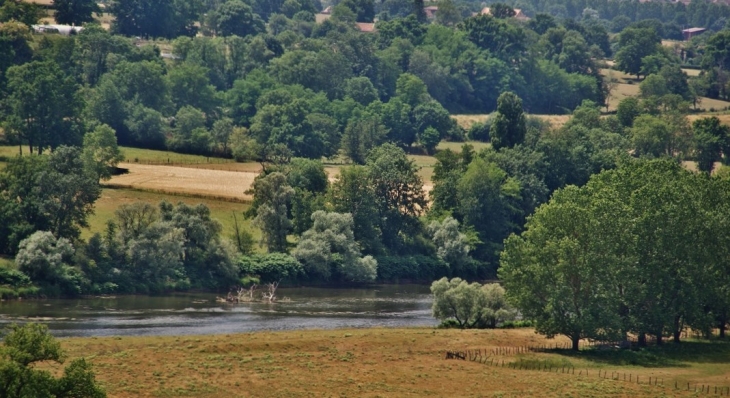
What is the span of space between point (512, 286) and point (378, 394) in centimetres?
2419

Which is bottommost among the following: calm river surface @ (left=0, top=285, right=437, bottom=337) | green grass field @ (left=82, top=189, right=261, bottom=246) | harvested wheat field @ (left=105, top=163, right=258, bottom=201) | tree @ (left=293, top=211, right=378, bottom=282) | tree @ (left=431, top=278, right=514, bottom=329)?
calm river surface @ (left=0, top=285, right=437, bottom=337)

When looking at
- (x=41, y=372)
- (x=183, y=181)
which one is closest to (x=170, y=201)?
(x=183, y=181)

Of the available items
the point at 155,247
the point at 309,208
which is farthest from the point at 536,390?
the point at 309,208

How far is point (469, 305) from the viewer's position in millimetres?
140000

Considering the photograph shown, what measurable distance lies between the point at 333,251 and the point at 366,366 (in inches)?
2015

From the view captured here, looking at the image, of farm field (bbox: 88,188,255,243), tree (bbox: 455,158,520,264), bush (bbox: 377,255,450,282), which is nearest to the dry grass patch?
farm field (bbox: 88,188,255,243)

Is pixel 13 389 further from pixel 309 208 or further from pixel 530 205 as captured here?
pixel 530 205

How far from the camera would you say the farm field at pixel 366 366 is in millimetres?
113312

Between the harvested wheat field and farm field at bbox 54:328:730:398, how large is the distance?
53.1 m

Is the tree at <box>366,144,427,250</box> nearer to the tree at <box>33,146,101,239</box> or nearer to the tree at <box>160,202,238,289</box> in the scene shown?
the tree at <box>160,202,238,289</box>

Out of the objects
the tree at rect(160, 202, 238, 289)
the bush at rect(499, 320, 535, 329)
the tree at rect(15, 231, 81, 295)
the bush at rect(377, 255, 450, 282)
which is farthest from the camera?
the bush at rect(377, 255, 450, 282)

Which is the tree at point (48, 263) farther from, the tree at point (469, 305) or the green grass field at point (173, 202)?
the tree at point (469, 305)

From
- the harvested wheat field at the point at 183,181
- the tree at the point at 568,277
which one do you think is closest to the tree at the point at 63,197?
the harvested wheat field at the point at 183,181

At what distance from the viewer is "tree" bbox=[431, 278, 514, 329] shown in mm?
139500
